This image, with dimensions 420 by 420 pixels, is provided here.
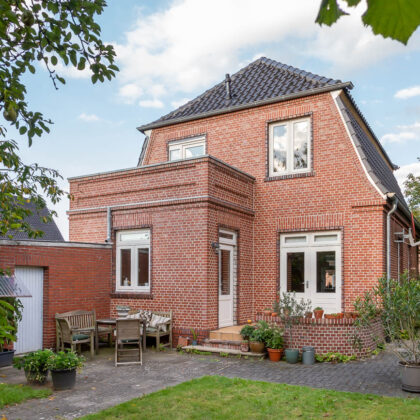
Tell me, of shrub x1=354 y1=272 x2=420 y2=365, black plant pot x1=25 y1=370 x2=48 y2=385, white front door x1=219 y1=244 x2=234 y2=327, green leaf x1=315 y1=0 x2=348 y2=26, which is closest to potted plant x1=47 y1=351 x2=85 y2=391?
black plant pot x1=25 y1=370 x2=48 y2=385

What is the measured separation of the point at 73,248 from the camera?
484 inches

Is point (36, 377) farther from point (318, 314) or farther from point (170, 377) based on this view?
point (318, 314)

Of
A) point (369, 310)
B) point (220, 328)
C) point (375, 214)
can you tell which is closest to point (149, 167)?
point (220, 328)

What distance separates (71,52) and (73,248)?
8.87m

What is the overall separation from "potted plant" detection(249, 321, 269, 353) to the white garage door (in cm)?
513

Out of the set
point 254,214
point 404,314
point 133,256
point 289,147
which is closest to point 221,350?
point 133,256

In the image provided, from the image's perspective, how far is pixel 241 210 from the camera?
13.1 metres

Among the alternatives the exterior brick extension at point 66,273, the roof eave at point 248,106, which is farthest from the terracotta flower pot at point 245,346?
the roof eave at point 248,106

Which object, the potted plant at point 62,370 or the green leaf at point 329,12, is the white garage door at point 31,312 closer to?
the potted plant at point 62,370

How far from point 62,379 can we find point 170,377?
6.48 ft

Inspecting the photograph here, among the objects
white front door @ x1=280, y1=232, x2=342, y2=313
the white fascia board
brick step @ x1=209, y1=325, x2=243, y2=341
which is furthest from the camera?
white front door @ x1=280, y1=232, x2=342, y2=313

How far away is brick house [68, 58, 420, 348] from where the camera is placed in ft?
39.3

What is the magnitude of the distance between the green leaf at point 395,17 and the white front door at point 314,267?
12.0m

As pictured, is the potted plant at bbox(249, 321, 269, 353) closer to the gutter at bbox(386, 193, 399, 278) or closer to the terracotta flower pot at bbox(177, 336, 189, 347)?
the terracotta flower pot at bbox(177, 336, 189, 347)
